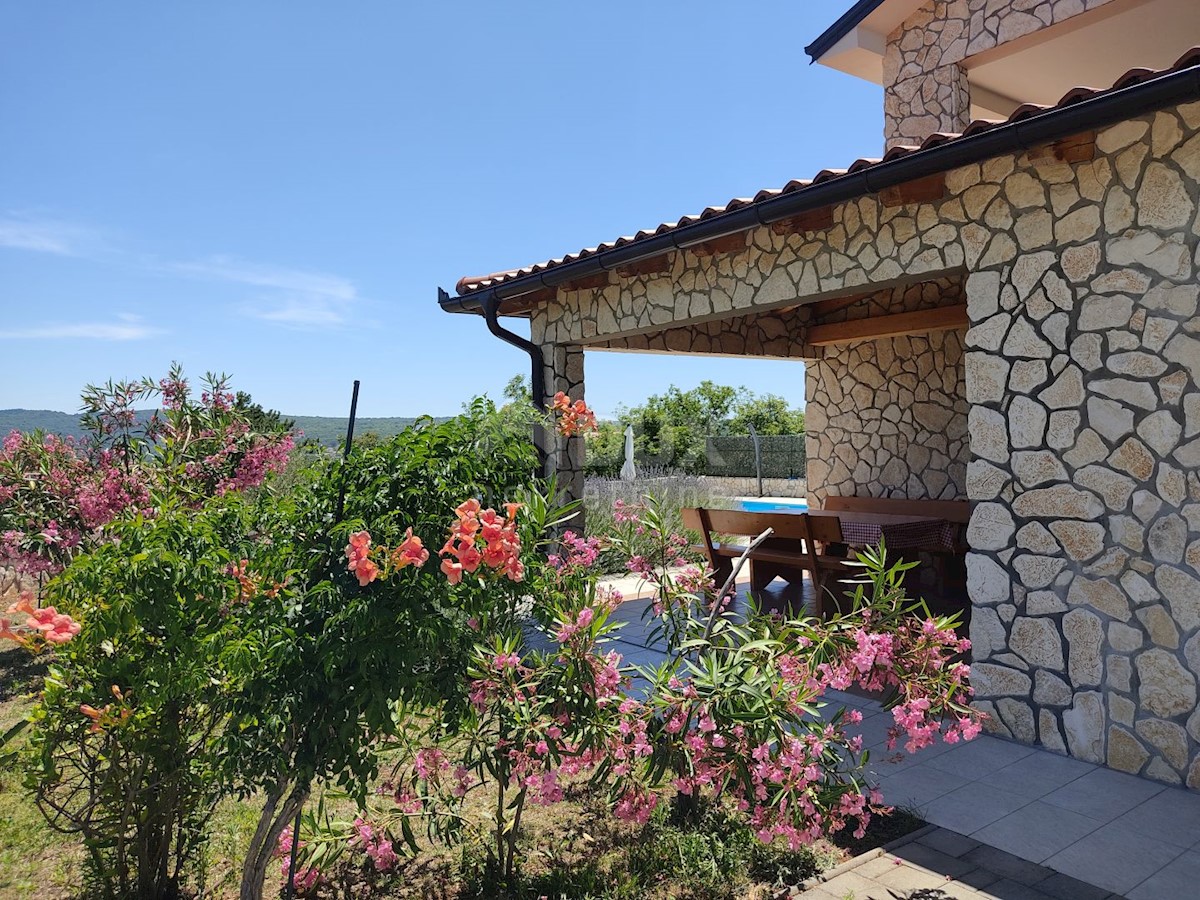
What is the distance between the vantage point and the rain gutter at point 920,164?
3451 millimetres

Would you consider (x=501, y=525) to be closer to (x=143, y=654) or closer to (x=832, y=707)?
(x=143, y=654)

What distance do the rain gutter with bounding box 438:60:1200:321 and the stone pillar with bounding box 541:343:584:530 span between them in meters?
1.17

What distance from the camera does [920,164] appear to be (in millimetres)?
4277

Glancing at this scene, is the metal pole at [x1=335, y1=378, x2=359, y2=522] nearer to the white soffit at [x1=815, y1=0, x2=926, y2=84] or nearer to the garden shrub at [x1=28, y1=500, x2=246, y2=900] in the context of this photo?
the garden shrub at [x1=28, y1=500, x2=246, y2=900]

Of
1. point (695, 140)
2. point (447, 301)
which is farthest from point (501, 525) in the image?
point (695, 140)

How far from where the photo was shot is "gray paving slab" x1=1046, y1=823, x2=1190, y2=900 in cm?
299

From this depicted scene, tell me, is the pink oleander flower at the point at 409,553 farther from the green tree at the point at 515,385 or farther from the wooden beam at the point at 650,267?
the green tree at the point at 515,385

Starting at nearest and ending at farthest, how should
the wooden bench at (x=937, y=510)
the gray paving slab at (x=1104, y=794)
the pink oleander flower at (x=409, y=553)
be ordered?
the pink oleander flower at (x=409, y=553) < the gray paving slab at (x=1104, y=794) < the wooden bench at (x=937, y=510)

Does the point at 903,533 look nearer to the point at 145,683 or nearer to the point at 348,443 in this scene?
the point at 348,443

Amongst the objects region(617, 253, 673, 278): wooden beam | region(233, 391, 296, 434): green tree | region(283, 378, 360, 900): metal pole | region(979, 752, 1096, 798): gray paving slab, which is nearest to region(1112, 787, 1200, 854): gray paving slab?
region(979, 752, 1096, 798): gray paving slab

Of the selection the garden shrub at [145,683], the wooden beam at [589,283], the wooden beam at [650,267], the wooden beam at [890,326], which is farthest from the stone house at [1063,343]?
the garden shrub at [145,683]

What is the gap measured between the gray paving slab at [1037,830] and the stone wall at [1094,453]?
2.56 feet

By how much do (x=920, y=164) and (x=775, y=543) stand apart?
3911 mm

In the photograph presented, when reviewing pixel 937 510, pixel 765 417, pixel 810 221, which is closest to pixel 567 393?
pixel 810 221
